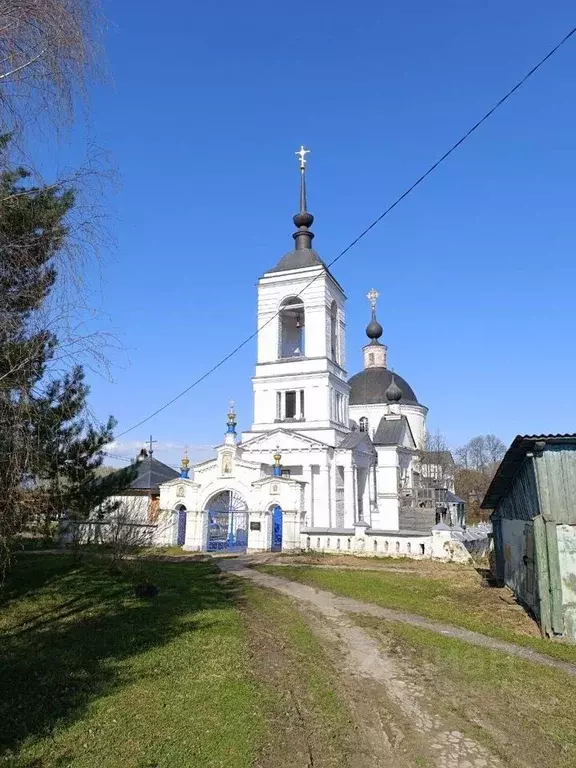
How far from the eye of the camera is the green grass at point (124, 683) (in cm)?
474

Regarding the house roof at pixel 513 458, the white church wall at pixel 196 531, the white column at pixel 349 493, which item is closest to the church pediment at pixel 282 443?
the white column at pixel 349 493

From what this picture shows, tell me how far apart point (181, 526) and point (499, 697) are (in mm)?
21260

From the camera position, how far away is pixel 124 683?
253 inches

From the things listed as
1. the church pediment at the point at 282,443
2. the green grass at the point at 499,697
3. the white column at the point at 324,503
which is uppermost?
the church pediment at the point at 282,443

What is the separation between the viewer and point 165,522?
25094mm

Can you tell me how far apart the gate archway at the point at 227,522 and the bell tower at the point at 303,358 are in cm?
473

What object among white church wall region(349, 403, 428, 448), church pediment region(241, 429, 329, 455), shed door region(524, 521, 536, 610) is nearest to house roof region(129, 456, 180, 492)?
church pediment region(241, 429, 329, 455)

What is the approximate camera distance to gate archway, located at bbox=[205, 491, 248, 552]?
2536 centimetres

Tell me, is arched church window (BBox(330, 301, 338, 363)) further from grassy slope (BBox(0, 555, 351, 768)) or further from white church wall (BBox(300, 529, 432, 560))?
grassy slope (BBox(0, 555, 351, 768))

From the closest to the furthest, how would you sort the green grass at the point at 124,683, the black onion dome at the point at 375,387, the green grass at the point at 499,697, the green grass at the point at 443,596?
the green grass at the point at 124,683 < the green grass at the point at 499,697 < the green grass at the point at 443,596 < the black onion dome at the point at 375,387

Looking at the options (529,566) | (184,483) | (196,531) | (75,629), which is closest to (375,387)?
(184,483)

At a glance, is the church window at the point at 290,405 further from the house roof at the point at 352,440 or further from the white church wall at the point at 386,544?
the white church wall at the point at 386,544

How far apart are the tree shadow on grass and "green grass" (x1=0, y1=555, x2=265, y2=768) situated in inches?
0.8

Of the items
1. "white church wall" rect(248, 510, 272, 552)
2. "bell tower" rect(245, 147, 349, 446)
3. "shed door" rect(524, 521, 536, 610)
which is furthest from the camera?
"bell tower" rect(245, 147, 349, 446)
